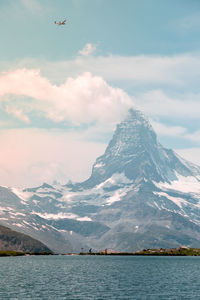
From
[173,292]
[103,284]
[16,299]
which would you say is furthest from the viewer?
[103,284]

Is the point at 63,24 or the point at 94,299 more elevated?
the point at 63,24

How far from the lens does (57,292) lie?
443ft

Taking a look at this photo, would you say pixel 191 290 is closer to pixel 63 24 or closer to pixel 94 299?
pixel 94 299

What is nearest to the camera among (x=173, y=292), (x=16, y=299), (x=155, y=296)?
(x=16, y=299)

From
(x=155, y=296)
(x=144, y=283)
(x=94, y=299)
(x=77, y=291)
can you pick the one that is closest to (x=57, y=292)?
(x=77, y=291)

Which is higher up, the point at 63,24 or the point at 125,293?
the point at 63,24

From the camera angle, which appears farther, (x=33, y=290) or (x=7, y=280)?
(x=7, y=280)

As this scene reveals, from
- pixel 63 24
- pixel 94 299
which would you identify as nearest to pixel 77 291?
pixel 94 299

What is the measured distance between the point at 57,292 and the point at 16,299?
18649 millimetres

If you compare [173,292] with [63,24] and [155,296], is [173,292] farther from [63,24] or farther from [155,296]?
[63,24]

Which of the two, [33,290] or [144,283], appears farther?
[144,283]

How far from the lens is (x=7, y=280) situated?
166250mm

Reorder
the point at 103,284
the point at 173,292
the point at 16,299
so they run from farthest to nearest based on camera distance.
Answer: the point at 103,284 → the point at 173,292 → the point at 16,299

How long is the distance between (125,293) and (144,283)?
3224 centimetres
